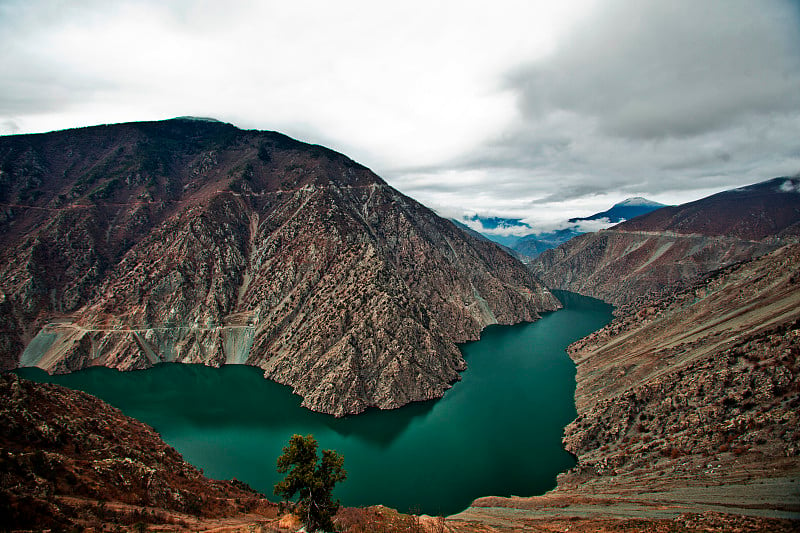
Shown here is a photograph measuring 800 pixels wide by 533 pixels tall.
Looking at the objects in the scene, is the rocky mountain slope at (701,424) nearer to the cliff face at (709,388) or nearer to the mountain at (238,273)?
the cliff face at (709,388)

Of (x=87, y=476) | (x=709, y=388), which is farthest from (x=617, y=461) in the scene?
(x=87, y=476)

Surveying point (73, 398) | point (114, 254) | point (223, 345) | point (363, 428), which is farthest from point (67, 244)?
point (363, 428)

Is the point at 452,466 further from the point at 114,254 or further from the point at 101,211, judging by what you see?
the point at 101,211

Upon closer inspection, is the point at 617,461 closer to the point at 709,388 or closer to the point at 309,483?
the point at 709,388

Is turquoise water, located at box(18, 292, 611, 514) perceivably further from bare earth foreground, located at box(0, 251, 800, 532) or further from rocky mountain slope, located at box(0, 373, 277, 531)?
rocky mountain slope, located at box(0, 373, 277, 531)

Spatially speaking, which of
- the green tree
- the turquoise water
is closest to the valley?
the green tree
